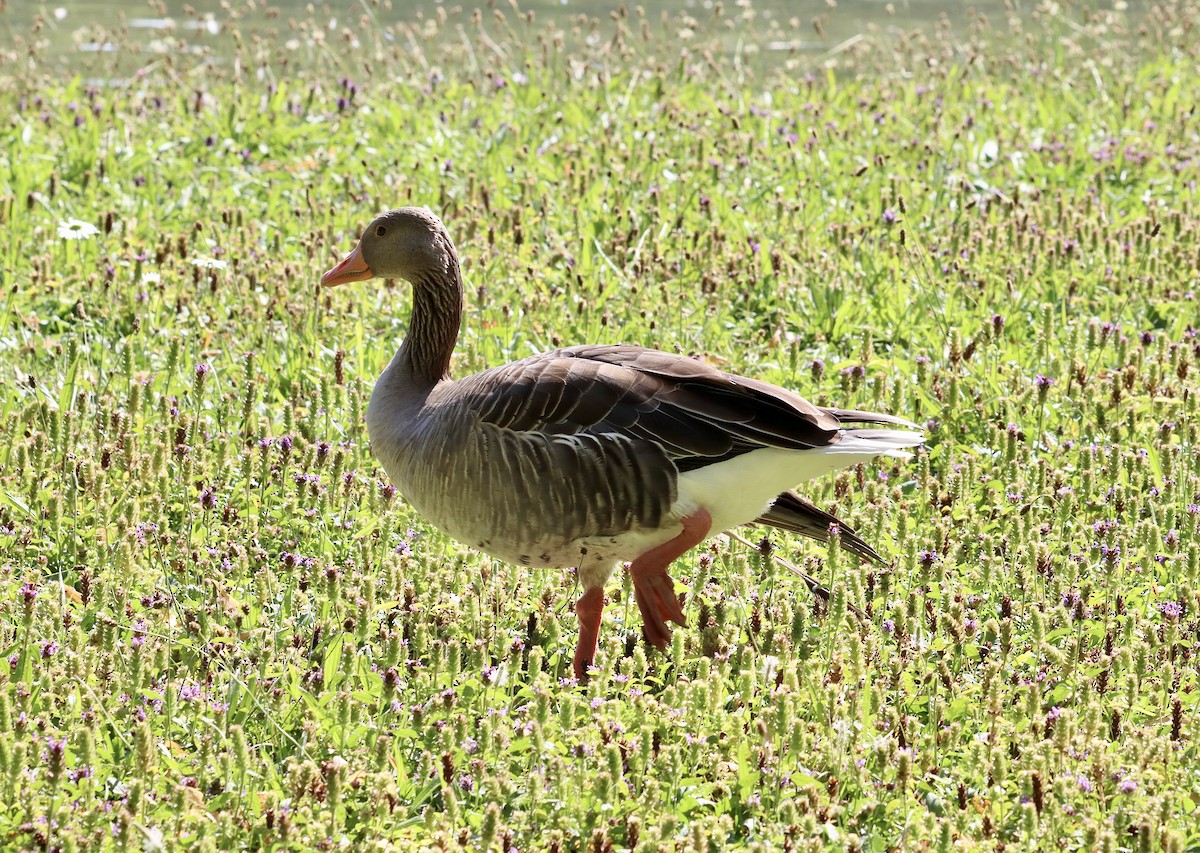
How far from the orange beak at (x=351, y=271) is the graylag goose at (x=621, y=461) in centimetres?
104

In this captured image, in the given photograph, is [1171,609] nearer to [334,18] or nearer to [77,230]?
[77,230]

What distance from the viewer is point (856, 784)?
3869 mm

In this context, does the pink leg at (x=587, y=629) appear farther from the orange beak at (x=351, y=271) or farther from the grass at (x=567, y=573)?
the orange beak at (x=351, y=271)

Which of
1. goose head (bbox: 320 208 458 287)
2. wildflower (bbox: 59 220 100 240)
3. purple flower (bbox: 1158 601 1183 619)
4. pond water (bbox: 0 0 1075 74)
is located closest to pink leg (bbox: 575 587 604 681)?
goose head (bbox: 320 208 458 287)

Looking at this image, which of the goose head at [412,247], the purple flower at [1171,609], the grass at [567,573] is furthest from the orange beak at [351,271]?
the purple flower at [1171,609]

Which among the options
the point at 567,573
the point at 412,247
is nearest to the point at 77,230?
the point at 412,247

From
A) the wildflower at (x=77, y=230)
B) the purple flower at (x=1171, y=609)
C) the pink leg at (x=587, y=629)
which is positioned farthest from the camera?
the wildflower at (x=77, y=230)

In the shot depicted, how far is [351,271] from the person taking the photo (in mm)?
5863

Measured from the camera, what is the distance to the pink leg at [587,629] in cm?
470

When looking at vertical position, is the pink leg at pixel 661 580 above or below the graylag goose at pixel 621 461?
below

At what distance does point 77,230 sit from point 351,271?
110 inches

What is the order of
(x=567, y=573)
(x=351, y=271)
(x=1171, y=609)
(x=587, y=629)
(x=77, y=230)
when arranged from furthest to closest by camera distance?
(x=77, y=230) → (x=351, y=271) → (x=567, y=573) → (x=587, y=629) → (x=1171, y=609)

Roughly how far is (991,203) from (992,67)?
409 centimetres

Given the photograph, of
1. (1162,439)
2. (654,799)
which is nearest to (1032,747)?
(654,799)
